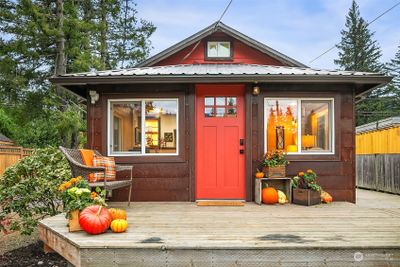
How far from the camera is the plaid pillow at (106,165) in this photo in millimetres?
5309

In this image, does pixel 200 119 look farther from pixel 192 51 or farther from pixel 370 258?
pixel 370 258

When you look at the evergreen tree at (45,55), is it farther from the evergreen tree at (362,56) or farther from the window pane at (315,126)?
the evergreen tree at (362,56)

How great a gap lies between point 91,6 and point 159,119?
37.3 ft

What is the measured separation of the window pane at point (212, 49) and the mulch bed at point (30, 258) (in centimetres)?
526

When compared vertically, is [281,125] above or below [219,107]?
below

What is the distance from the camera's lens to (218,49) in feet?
26.7

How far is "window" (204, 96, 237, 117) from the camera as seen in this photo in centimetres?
619

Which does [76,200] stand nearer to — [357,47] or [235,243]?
[235,243]

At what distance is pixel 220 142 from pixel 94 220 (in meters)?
3.10

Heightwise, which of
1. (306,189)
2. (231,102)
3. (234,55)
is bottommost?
(306,189)

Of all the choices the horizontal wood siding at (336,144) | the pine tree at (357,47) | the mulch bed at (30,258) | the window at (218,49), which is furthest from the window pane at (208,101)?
the pine tree at (357,47)

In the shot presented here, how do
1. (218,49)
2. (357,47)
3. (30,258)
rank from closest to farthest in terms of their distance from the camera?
(30,258), (218,49), (357,47)

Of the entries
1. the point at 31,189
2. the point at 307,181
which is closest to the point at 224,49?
the point at 307,181

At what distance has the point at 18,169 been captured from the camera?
5.59m
